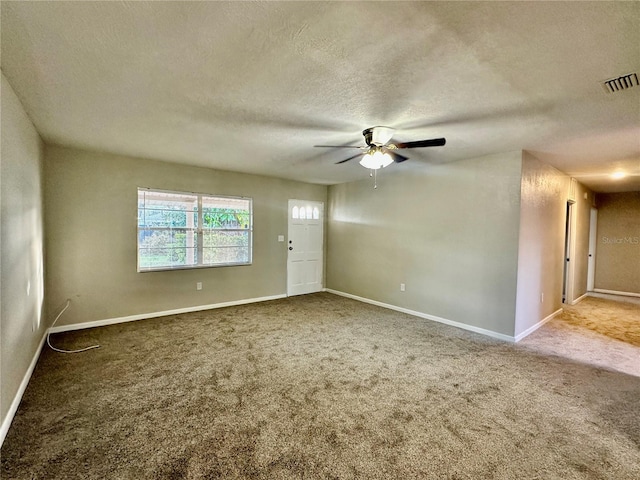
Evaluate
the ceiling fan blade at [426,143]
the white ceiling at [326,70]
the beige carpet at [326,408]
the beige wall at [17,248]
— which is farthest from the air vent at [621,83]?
the beige wall at [17,248]

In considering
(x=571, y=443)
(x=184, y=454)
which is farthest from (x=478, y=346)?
(x=184, y=454)

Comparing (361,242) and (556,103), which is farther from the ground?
(556,103)

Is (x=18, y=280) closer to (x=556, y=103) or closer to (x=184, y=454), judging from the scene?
(x=184, y=454)

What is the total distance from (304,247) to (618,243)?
7.25 m

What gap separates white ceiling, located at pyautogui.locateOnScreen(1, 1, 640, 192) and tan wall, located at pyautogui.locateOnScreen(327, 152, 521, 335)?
797 mm

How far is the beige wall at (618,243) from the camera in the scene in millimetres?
6652

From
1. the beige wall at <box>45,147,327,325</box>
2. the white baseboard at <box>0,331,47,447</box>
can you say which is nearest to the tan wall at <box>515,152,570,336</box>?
the beige wall at <box>45,147,327,325</box>

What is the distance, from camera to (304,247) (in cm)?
636

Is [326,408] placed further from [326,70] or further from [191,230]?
[191,230]

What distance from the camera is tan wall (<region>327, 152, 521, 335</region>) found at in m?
3.82

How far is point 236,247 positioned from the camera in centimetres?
539

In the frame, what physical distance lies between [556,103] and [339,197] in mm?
4309

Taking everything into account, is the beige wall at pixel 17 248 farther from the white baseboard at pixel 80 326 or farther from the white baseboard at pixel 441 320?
the white baseboard at pixel 441 320

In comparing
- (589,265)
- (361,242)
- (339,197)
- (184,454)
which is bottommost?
(184,454)
